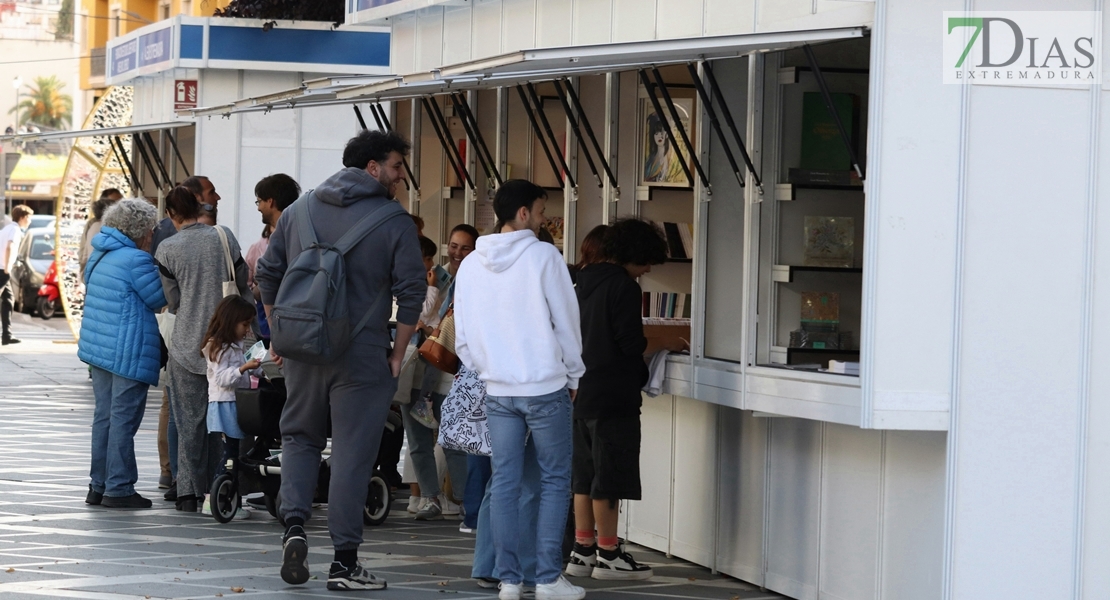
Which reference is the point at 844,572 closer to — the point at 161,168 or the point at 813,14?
the point at 813,14

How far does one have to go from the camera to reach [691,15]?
26.1 ft

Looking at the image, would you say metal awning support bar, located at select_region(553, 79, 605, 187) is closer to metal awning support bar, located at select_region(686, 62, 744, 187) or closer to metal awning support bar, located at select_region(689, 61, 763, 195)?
metal awning support bar, located at select_region(686, 62, 744, 187)

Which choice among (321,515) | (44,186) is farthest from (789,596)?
(44,186)

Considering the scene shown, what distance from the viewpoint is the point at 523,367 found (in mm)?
7047

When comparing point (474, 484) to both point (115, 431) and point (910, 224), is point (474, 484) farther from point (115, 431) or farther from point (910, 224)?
point (910, 224)

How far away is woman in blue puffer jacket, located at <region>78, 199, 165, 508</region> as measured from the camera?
32.5 feet

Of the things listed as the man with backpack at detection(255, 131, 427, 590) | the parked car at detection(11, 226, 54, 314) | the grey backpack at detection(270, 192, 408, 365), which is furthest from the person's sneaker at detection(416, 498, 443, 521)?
the parked car at detection(11, 226, 54, 314)

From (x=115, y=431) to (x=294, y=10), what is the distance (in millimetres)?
7245

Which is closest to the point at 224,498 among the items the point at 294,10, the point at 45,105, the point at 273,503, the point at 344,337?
the point at 273,503

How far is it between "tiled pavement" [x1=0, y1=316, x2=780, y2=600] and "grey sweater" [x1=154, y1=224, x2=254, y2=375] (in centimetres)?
97

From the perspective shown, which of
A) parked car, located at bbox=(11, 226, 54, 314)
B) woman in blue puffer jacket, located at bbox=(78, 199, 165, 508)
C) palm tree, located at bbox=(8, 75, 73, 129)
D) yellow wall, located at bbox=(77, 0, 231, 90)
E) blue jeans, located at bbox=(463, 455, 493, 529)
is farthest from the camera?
palm tree, located at bbox=(8, 75, 73, 129)

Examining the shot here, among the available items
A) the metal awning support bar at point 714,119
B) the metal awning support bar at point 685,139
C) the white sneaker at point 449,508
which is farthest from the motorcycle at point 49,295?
the metal awning support bar at point 714,119

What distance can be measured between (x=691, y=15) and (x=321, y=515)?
12.8ft

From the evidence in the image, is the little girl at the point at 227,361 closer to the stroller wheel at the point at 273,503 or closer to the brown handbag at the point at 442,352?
the stroller wheel at the point at 273,503
